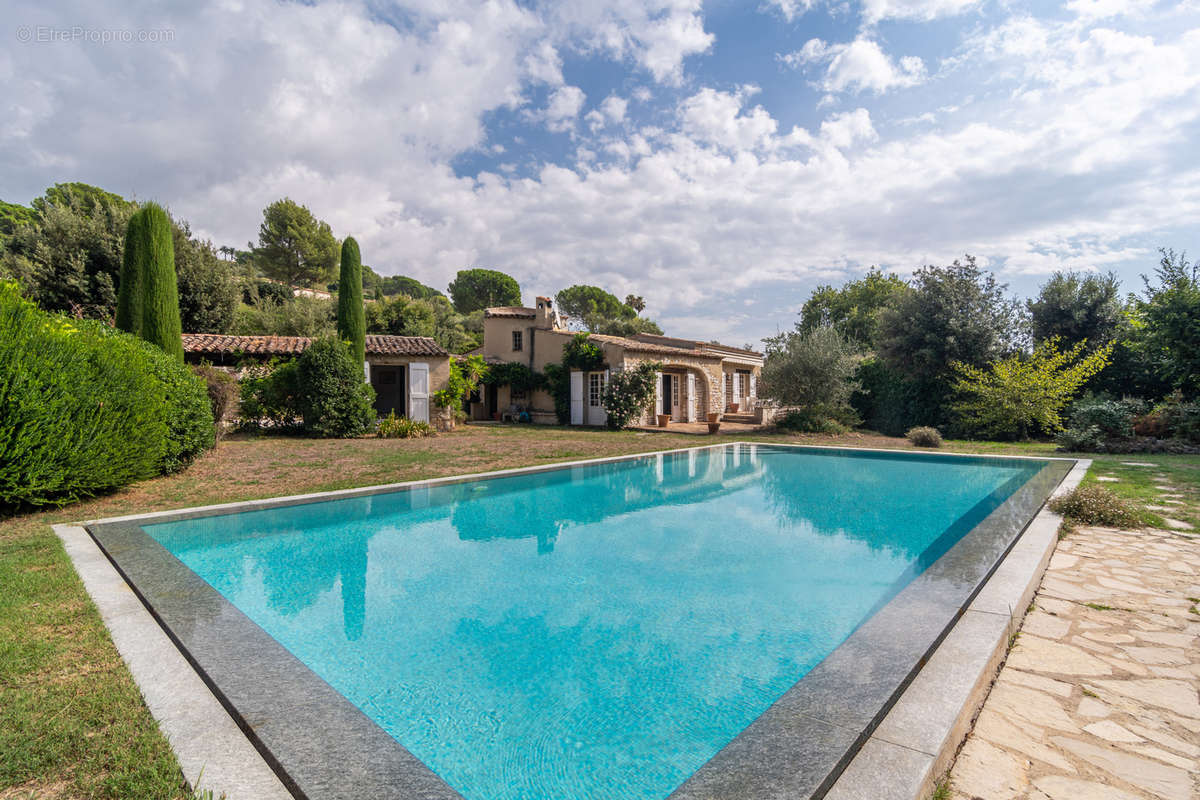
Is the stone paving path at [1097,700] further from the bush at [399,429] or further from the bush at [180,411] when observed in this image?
the bush at [399,429]

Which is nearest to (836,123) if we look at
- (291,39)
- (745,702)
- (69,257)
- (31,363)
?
(291,39)

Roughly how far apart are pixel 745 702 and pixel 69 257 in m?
23.2

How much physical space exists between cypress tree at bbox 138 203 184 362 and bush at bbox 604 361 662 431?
11.6 meters

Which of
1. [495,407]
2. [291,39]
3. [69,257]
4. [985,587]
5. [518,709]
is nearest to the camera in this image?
[518,709]

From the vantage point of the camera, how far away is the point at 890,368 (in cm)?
1744

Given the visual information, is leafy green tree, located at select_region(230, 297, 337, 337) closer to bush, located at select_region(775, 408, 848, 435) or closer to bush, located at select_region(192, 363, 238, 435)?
bush, located at select_region(192, 363, 238, 435)

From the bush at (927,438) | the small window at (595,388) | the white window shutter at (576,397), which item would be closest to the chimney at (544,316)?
the white window shutter at (576,397)

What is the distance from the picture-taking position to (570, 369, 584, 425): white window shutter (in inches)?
765

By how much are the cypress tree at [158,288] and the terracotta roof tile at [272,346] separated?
476 cm

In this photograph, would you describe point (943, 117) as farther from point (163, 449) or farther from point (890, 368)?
point (163, 449)

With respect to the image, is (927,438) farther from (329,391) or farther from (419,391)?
(329,391)

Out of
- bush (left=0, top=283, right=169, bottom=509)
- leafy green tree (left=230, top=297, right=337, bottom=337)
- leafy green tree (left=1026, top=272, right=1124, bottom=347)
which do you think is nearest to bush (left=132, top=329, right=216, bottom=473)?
bush (left=0, top=283, right=169, bottom=509)

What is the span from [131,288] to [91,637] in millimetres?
10744

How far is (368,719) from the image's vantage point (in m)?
2.25
